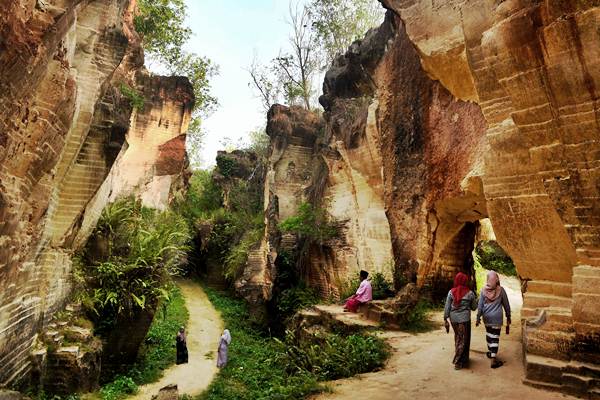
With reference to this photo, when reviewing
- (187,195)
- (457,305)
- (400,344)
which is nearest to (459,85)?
(457,305)

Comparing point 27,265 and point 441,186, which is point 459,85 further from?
point 27,265

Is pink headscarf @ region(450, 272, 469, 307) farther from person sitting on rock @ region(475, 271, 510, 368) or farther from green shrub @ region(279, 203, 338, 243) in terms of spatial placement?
green shrub @ region(279, 203, 338, 243)

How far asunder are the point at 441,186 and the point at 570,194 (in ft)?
17.1

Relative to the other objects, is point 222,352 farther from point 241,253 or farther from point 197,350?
point 241,253

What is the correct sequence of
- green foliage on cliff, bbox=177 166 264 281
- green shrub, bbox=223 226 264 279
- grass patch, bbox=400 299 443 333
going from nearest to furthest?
grass patch, bbox=400 299 443 333 → green shrub, bbox=223 226 264 279 → green foliage on cliff, bbox=177 166 264 281

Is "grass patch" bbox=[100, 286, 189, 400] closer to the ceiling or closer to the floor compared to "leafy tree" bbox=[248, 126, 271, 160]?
closer to the floor

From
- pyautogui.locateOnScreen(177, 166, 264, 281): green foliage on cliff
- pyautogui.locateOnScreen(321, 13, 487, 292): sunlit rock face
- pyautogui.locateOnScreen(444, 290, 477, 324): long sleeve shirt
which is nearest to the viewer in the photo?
pyautogui.locateOnScreen(444, 290, 477, 324): long sleeve shirt

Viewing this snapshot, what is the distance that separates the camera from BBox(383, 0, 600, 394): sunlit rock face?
4.02 m

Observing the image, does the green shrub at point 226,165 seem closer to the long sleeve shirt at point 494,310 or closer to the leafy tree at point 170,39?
the leafy tree at point 170,39

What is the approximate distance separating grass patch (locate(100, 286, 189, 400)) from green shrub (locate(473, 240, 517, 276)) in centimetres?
1199

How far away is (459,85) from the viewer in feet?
24.7

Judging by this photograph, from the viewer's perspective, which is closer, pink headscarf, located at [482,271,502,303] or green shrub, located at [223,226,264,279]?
pink headscarf, located at [482,271,502,303]

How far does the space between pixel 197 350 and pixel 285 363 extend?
3.68 meters

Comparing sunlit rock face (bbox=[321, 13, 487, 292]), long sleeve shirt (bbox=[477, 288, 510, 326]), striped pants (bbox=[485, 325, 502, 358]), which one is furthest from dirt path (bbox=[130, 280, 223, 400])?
long sleeve shirt (bbox=[477, 288, 510, 326])
